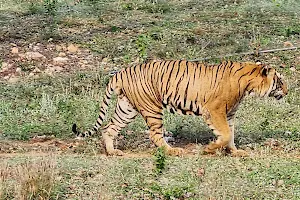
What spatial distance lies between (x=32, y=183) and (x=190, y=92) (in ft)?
8.72

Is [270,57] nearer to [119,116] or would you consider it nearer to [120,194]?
[119,116]

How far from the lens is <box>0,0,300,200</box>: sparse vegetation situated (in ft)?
20.5

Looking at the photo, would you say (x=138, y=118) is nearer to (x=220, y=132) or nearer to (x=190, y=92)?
(x=190, y=92)

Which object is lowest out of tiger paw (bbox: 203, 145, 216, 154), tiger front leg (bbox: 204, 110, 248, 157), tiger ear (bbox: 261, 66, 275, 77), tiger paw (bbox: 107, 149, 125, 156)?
tiger paw (bbox: 107, 149, 125, 156)

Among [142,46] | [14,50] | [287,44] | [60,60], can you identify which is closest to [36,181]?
[142,46]

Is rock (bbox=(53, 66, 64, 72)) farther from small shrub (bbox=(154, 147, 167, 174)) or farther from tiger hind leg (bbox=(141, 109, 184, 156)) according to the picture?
small shrub (bbox=(154, 147, 167, 174))

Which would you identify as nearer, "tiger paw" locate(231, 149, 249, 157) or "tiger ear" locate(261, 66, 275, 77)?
"tiger paw" locate(231, 149, 249, 157)

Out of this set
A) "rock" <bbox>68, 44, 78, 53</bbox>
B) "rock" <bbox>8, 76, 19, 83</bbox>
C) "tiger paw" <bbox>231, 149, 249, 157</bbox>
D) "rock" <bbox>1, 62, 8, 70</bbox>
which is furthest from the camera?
"rock" <bbox>68, 44, 78, 53</bbox>

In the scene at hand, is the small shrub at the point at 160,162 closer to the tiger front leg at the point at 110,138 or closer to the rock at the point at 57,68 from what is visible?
the tiger front leg at the point at 110,138

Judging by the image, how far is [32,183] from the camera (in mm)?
5891

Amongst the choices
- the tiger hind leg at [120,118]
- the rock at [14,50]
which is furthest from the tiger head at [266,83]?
the rock at [14,50]

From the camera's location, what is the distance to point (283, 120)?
30.0 ft

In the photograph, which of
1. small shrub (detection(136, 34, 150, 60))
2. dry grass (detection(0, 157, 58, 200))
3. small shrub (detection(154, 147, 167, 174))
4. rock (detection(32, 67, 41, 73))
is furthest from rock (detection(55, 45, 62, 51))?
dry grass (detection(0, 157, 58, 200))

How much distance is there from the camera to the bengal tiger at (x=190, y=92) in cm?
783
